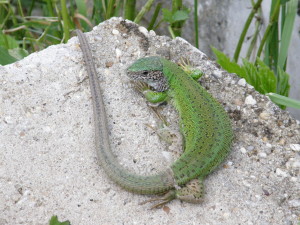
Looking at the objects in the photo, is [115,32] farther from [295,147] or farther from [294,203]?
[294,203]

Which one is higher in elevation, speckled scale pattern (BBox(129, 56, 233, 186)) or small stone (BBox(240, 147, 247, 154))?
speckled scale pattern (BBox(129, 56, 233, 186))

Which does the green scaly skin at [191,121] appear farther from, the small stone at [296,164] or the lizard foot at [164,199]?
the small stone at [296,164]

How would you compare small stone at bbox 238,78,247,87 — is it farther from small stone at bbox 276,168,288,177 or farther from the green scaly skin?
small stone at bbox 276,168,288,177

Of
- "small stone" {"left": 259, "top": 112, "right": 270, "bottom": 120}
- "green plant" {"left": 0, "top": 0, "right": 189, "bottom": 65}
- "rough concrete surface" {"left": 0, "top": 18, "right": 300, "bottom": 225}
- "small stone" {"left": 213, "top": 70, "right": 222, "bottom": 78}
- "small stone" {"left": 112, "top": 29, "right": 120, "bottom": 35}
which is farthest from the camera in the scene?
"green plant" {"left": 0, "top": 0, "right": 189, "bottom": 65}

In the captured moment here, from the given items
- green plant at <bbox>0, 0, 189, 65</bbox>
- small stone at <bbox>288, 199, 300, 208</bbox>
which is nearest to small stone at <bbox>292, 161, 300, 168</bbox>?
small stone at <bbox>288, 199, 300, 208</bbox>

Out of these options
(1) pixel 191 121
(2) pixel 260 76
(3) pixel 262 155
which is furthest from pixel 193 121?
(2) pixel 260 76

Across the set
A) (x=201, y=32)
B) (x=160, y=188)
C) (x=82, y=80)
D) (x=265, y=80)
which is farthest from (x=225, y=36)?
(x=160, y=188)

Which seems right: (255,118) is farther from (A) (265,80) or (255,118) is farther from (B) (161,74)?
(B) (161,74)

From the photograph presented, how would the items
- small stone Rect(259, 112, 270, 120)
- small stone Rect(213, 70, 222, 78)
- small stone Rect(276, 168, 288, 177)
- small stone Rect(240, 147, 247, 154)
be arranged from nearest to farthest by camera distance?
1. small stone Rect(276, 168, 288, 177)
2. small stone Rect(240, 147, 247, 154)
3. small stone Rect(259, 112, 270, 120)
4. small stone Rect(213, 70, 222, 78)
